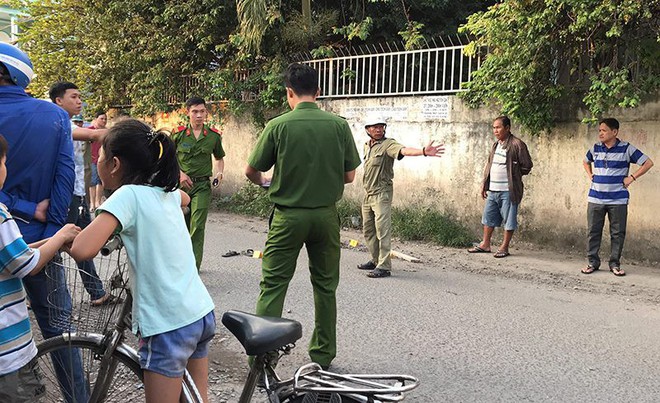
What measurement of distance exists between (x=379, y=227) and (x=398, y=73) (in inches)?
157

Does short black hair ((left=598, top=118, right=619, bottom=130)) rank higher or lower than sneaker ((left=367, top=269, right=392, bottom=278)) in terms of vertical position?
higher

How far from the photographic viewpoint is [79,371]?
2992 mm

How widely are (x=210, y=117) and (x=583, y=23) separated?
868 cm

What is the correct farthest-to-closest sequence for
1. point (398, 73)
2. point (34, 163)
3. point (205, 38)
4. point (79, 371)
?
point (205, 38)
point (398, 73)
point (34, 163)
point (79, 371)

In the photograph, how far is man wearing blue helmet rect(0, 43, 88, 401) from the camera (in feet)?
10.5

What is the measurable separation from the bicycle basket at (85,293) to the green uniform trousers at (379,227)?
470 cm

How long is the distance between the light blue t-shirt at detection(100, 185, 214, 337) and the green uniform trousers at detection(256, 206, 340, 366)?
1563 millimetres

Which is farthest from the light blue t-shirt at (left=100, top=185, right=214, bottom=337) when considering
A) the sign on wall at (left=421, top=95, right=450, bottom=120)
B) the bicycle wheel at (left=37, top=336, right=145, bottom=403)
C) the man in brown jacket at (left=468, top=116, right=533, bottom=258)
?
the sign on wall at (left=421, top=95, right=450, bottom=120)

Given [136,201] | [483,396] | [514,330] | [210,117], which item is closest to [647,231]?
[514,330]

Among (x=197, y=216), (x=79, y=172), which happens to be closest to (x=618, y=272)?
(x=197, y=216)

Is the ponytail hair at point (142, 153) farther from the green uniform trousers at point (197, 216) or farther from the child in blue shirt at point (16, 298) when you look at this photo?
the green uniform trousers at point (197, 216)

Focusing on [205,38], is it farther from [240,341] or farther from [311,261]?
[240,341]

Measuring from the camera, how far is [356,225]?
417 inches

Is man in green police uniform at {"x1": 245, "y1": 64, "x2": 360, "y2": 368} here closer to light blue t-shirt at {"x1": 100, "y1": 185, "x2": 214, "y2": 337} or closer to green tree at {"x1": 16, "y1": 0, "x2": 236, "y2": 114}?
light blue t-shirt at {"x1": 100, "y1": 185, "x2": 214, "y2": 337}
